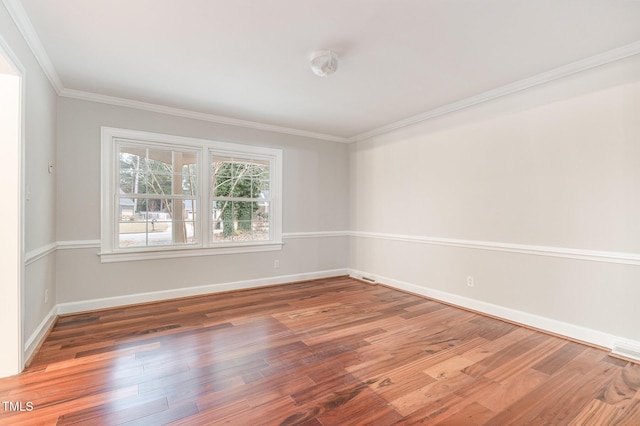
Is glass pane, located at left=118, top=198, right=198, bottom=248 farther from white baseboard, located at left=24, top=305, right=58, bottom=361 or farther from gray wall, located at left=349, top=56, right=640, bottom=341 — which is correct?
gray wall, located at left=349, top=56, right=640, bottom=341

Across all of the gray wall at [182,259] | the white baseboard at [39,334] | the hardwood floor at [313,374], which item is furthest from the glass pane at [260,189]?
the white baseboard at [39,334]

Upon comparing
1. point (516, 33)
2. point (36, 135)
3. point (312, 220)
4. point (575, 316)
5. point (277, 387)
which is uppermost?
point (516, 33)

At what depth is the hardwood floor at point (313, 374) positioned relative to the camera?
176 centimetres

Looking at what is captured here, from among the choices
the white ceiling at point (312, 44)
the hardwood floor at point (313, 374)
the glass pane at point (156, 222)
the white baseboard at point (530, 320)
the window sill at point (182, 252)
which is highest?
the white ceiling at point (312, 44)

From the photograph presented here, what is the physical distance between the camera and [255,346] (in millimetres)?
2631

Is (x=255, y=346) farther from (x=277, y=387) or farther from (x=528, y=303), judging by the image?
(x=528, y=303)

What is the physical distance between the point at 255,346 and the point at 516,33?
131 inches

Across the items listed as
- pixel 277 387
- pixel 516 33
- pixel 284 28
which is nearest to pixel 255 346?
pixel 277 387

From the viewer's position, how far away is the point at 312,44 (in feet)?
8.13

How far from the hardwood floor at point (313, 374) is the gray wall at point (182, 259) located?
0.49 meters

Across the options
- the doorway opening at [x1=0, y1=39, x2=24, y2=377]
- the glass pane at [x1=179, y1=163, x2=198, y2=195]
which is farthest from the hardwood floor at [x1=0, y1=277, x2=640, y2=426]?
the glass pane at [x1=179, y1=163, x2=198, y2=195]

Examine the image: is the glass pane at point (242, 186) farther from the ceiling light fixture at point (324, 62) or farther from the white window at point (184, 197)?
the ceiling light fixture at point (324, 62)

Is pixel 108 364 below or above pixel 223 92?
below

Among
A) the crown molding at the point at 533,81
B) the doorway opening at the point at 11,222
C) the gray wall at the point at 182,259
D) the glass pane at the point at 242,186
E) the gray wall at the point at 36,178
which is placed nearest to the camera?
the doorway opening at the point at 11,222
